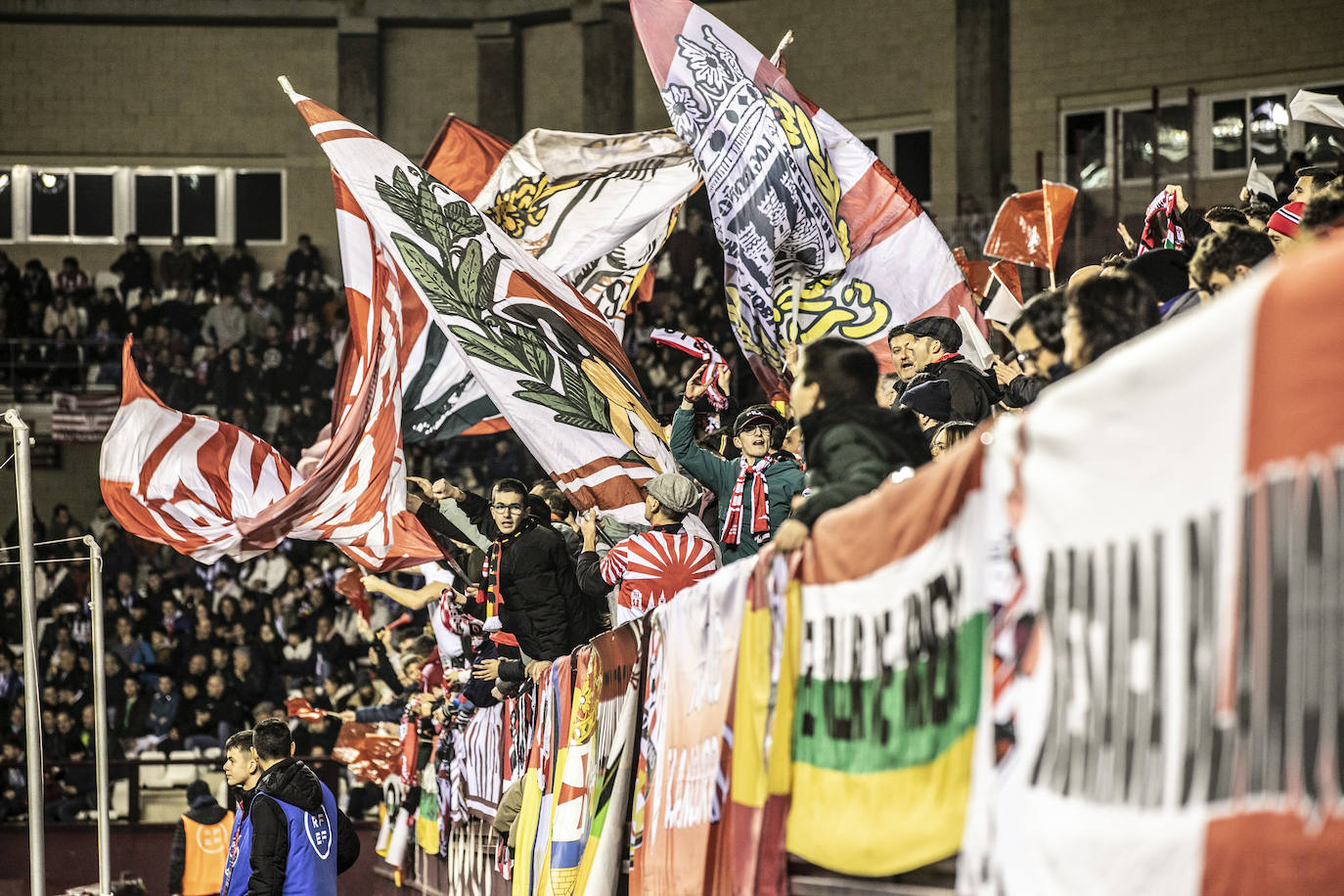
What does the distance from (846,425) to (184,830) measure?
25.2 ft

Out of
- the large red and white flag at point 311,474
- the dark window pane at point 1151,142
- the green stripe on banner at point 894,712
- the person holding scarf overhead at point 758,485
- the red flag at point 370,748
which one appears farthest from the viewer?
the dark window pane at point 1151,142

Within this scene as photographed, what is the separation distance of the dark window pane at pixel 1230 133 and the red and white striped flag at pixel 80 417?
48.8ft

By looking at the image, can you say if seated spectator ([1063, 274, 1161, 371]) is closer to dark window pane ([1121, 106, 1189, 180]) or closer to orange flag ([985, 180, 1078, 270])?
orange flag ([985, 180, 1078, 270])

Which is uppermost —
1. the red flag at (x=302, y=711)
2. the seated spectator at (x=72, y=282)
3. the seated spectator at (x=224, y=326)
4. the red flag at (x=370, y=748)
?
the seated spectator at (x=72, y=282)

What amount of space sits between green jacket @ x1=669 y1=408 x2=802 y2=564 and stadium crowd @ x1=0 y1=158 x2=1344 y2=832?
0.01m

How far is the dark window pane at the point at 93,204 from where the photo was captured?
27.5 metres

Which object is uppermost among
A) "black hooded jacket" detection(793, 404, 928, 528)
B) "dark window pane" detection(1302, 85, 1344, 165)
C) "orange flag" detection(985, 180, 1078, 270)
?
"dark window pane" detection(1302, 85, 1344, 165)

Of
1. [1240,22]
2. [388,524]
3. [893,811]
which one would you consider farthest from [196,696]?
[893,811]

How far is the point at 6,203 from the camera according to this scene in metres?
27.5

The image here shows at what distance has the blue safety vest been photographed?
813cm

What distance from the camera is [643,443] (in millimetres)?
9117

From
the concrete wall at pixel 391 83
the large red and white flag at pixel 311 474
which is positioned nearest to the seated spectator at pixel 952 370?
the large red and white flag at pixel 311 474

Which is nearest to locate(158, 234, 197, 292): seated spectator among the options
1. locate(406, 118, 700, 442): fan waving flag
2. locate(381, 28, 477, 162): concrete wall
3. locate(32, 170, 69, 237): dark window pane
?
locate(32, 170, 69, 237): dark window pane

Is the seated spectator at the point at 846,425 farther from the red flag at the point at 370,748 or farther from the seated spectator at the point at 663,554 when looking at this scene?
the red flag at the point at 370,748
